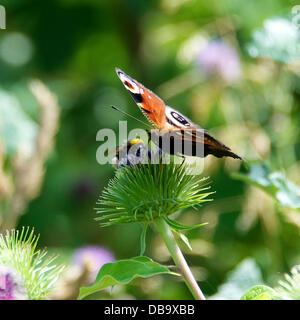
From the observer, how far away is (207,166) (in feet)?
8.14

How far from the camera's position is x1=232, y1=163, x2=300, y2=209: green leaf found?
4.76ft

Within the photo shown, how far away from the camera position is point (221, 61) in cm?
311

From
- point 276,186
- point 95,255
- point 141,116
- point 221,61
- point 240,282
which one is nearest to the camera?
point 276,186

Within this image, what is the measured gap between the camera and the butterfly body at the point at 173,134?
127 cm

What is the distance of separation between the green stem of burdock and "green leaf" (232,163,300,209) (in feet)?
1.11

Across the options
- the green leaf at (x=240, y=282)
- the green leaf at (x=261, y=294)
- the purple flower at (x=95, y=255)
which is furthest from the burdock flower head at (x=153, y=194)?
the purple flower at (x=95, y=255)

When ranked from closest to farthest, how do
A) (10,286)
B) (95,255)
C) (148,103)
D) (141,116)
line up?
(10,286), (148,103), (95,255), (141,116)

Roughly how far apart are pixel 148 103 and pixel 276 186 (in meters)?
0.47

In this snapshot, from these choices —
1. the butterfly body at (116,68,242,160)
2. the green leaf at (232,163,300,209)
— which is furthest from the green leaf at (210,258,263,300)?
the butterfly body at (116,68,242,160)

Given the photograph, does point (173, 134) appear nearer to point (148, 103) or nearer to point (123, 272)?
point (148, 103)

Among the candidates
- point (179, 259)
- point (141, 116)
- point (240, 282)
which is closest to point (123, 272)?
point (179, 259)

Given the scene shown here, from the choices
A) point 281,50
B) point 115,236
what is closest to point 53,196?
point 115,236

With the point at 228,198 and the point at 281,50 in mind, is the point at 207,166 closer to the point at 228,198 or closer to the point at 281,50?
the point at 228,198

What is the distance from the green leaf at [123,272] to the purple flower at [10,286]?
0.14 meters
